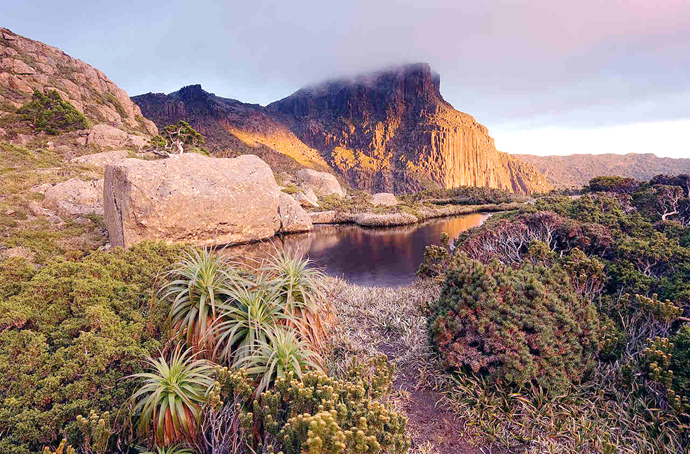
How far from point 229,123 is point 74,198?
3492 inches

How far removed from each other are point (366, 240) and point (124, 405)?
11.7 m

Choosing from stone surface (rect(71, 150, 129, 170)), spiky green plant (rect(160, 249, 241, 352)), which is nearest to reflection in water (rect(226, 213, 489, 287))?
spiky green plant (rect(160, 249, 241, 352))

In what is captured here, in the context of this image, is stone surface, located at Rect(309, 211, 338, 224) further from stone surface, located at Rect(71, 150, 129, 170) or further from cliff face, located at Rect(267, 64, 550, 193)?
cliff face, located at Rect(267, 64, 550, 193)

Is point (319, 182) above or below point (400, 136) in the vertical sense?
below

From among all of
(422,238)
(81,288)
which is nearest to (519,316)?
(81,288)

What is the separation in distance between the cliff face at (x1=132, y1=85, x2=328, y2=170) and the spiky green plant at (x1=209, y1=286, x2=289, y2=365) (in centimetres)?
6645

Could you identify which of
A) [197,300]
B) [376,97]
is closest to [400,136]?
[376,97]

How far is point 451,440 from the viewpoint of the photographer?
3.07m

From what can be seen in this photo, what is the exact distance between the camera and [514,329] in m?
3.51

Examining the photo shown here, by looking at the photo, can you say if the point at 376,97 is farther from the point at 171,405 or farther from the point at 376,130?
the point at 171,405

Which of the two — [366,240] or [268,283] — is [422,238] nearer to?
[366,240]

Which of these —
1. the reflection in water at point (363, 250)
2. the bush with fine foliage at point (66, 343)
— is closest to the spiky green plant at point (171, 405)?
the bush with fine foliage at point (66, 343)

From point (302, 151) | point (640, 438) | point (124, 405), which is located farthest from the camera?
point (302, 151)

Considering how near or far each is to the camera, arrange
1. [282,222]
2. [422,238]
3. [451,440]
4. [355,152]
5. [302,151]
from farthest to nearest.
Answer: [355,152] → [302,151] → [282,222] → [422,238] → [451,440]
